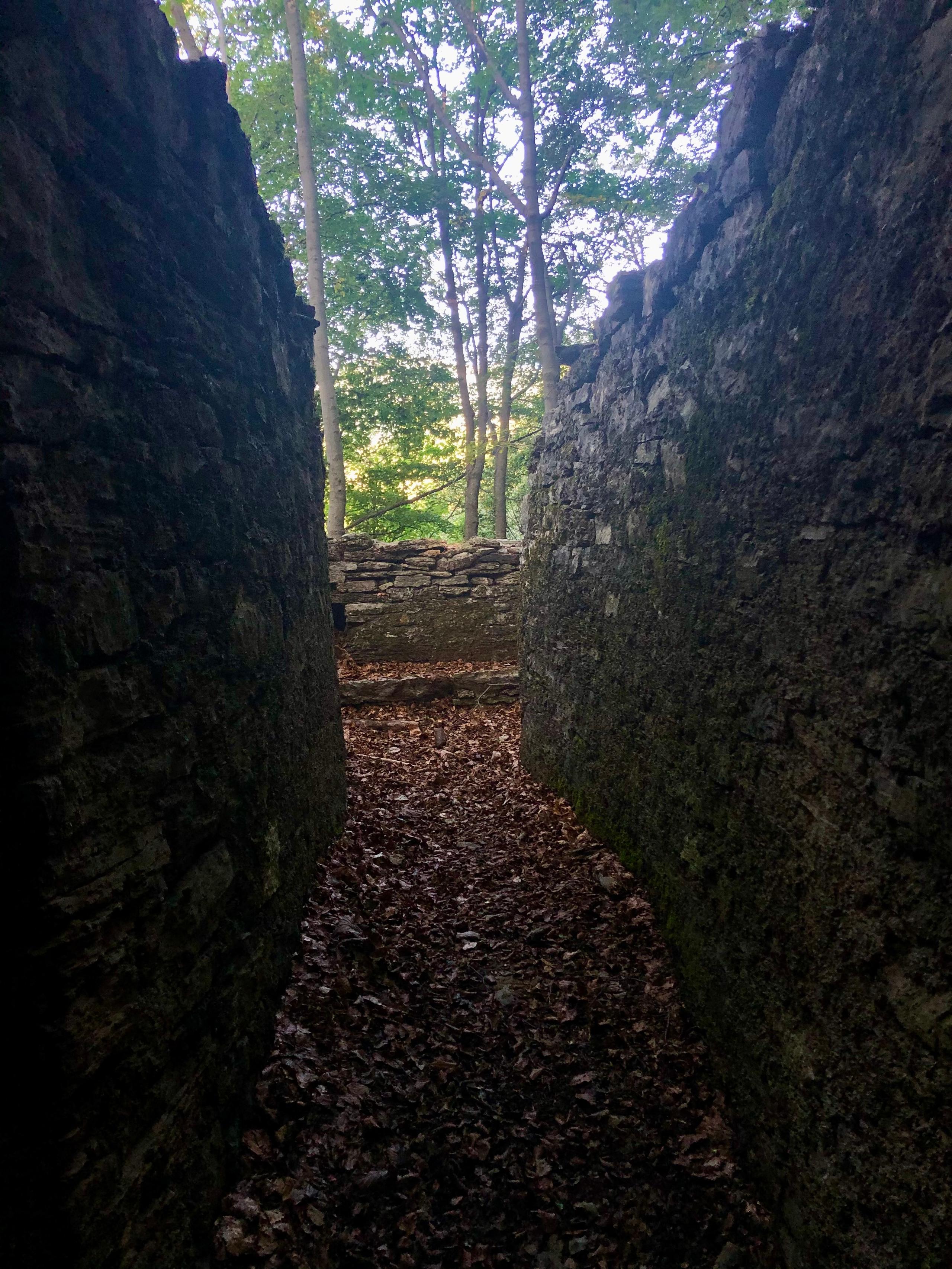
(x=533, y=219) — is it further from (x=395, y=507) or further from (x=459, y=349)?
(x=395, y=507)

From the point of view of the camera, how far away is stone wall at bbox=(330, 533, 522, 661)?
10.0m

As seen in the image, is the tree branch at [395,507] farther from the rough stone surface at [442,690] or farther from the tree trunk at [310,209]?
the rough stone surface at [442,690]

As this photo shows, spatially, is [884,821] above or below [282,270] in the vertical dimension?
below

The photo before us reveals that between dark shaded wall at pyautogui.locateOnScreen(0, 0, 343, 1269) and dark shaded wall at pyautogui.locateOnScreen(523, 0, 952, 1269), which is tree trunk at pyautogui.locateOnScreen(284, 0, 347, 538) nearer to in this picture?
dark shaded wall at pyautogui.locateOnScreen(0, 0, 343, 1269)

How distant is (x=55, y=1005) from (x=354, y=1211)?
1.57m

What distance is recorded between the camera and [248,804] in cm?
287

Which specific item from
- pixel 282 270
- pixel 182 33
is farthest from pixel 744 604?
pixel 182 33

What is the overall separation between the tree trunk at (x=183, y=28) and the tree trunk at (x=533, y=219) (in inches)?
186

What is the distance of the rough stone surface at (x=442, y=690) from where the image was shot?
350 inches

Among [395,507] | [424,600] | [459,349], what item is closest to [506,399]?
[459,349]

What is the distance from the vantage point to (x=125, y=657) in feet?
6.38

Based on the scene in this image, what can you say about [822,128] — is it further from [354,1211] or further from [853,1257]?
[354,1211]

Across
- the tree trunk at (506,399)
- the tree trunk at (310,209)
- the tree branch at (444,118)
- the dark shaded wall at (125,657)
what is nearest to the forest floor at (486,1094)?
the dark shaded wall at (125,657)

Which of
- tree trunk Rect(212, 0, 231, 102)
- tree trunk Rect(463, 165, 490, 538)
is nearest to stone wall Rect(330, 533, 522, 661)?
tree trunk Rect(463, 165, 490, 538)
